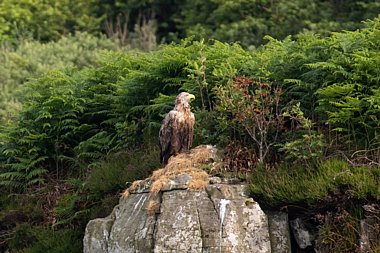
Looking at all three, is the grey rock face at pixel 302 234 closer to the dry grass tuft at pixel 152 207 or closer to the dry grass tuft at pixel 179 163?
the dry grass tuft at pixel 179 163

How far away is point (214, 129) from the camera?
10.5 m

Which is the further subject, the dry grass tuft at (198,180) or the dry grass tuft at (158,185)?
the dry grass tuft at (158,185)

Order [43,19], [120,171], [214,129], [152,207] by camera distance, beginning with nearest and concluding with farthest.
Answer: [152,207]
[214,129]
[120,171]
[43,19]

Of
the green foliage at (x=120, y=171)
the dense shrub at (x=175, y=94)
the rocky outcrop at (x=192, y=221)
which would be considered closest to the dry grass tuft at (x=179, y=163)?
the rocky outcrop at (x=192, y=221)

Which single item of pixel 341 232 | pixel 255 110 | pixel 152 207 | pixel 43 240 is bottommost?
pixel 43 240

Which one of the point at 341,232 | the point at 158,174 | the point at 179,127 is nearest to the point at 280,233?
the point at 341,232

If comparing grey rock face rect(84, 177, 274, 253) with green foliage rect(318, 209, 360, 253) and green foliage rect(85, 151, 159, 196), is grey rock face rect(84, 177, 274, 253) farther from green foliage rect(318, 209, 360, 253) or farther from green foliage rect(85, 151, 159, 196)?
green foliage rect(85, 151, 159, 196)

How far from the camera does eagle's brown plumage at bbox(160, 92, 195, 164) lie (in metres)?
9.44

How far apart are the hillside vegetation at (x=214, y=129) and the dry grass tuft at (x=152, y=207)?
3.49 ft

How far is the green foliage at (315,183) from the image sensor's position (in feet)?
27.2

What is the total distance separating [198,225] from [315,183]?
4.92 feet

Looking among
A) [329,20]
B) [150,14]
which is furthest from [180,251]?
[150,14]

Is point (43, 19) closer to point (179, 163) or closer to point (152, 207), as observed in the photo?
point (179, 163)

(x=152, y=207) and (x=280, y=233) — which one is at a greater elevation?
(x=152, y=207)
